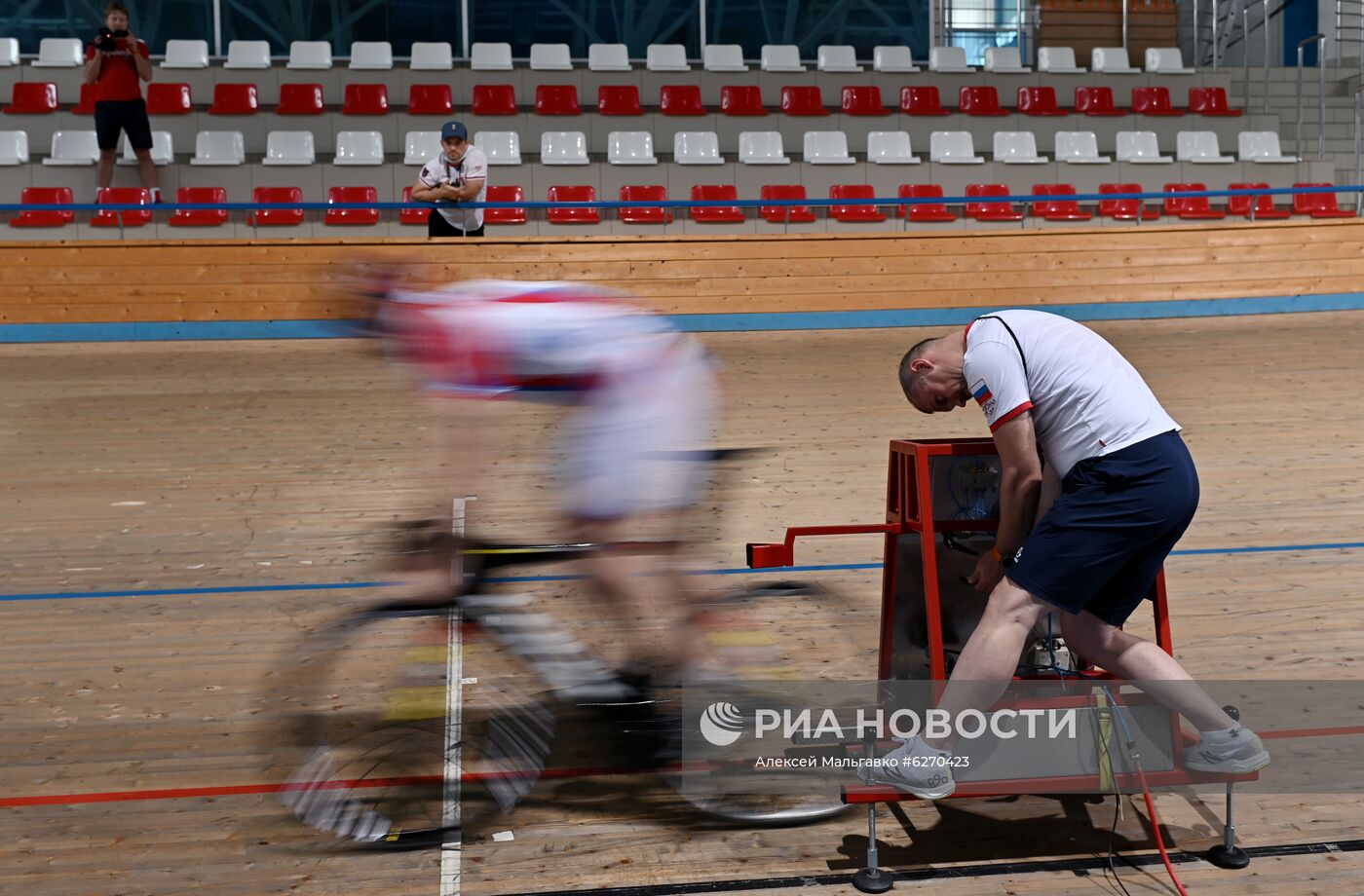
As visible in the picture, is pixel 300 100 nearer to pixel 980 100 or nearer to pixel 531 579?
pixel 980 100

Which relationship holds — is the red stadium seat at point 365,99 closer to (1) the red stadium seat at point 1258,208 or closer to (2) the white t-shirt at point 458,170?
(2) the white t-shirt at point 458,170

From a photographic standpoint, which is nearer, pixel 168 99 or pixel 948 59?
pixel 168 99

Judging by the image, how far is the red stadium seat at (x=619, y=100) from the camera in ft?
44.3

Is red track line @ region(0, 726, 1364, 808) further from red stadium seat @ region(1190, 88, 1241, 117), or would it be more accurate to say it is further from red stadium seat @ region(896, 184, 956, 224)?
red stadium seat @ region(1190, 88, 1241, 117)

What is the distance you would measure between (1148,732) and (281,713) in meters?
2.21

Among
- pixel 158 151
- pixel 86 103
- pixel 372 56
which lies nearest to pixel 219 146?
pixel 158 151

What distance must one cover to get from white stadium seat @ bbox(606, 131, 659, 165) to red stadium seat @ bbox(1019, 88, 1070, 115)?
4391 mm

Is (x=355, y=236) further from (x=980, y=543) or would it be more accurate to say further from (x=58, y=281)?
(x=980, y=543)

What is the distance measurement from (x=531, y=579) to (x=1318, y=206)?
10230mm

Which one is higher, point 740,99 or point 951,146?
point 740,99

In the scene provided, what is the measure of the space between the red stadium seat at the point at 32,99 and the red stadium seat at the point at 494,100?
164 inches

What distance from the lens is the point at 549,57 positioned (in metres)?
14.4

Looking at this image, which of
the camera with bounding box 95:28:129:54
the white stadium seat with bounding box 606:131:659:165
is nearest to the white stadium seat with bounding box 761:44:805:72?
the white stadium seat with bounding box 606:131:659:165

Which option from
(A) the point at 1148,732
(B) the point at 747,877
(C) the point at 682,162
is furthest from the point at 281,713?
(C) the point at 682,162
